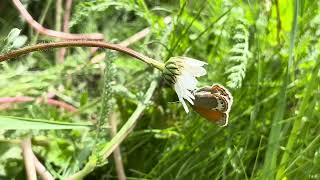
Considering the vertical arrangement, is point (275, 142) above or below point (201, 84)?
below

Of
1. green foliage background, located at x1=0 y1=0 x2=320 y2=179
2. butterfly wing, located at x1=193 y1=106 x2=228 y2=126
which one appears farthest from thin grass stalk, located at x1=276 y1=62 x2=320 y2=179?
butterfly wing, located at x1=193 y1=106 x2=228 y2=126

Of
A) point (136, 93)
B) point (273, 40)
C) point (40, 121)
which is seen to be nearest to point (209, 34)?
point (273, 40)

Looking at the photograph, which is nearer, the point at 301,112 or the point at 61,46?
the point at 61,46

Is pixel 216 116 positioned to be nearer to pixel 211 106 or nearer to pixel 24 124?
pixel 211 106

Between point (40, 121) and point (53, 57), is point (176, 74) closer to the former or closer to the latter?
point (40, 121)

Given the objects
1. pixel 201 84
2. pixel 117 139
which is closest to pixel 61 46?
pixel 117 139

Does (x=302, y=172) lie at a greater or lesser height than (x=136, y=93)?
lesser

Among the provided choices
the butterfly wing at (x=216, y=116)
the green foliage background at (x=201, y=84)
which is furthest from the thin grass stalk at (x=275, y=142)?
the butterfly wing at (x=216, y=116)
